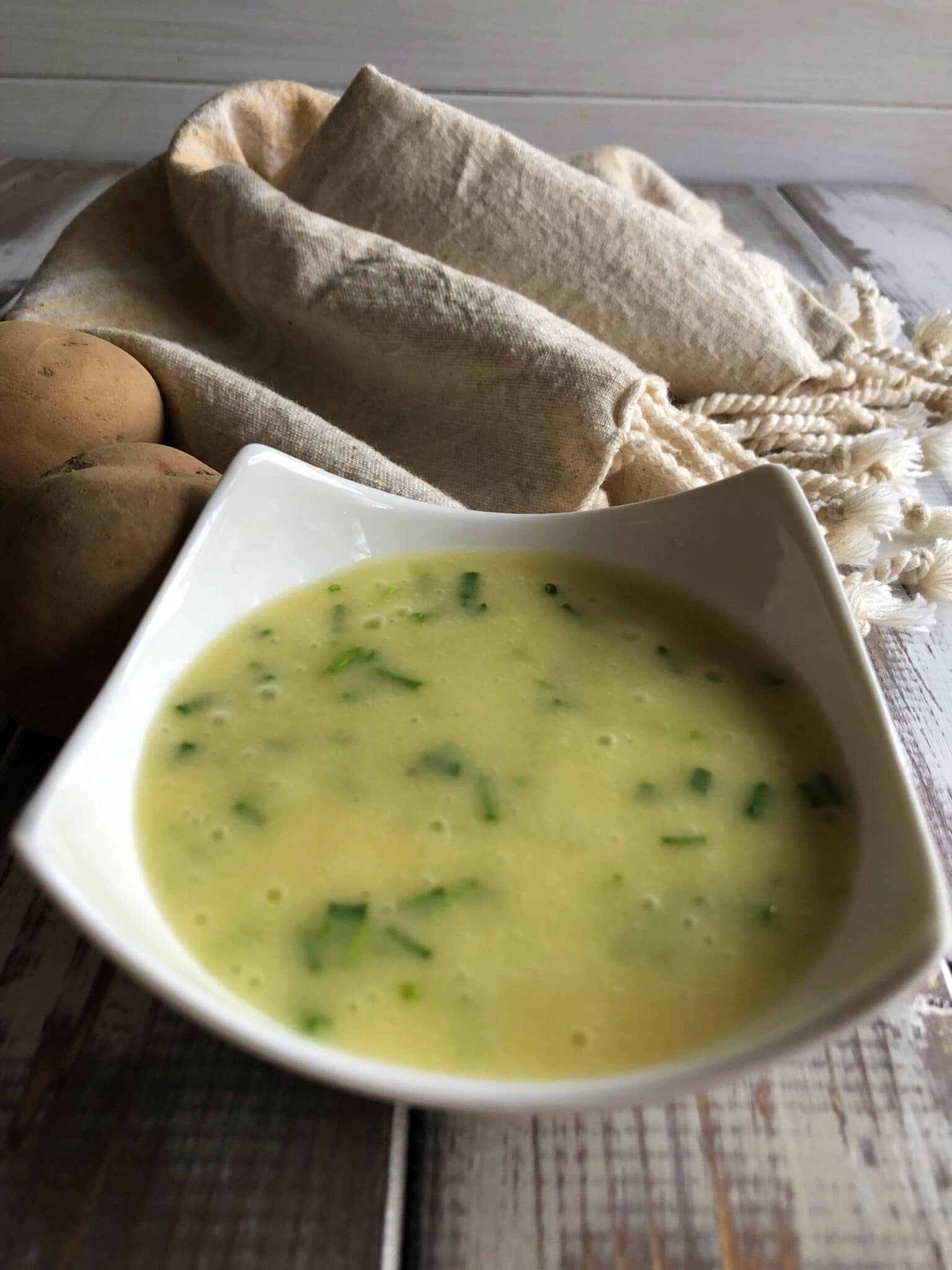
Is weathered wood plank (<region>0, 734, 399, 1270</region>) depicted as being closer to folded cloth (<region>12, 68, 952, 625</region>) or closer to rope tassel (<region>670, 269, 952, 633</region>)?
folded cloth (<region>12, 68, 952, 625</region>)

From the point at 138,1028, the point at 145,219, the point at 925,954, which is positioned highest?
the point at 925,954

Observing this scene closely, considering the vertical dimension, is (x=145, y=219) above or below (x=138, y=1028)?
above

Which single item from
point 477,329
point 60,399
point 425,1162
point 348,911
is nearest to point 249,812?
point 348,911

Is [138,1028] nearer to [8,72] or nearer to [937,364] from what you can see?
[937,364]

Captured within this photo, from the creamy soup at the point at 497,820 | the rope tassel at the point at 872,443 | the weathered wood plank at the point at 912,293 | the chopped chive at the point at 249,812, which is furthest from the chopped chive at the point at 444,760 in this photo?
the rope tassel at the point at 872,443

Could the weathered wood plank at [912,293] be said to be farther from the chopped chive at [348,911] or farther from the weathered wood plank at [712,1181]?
the chopped chive at [348,911]

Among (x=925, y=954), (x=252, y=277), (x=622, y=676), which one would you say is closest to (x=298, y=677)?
(x=622, y=676)

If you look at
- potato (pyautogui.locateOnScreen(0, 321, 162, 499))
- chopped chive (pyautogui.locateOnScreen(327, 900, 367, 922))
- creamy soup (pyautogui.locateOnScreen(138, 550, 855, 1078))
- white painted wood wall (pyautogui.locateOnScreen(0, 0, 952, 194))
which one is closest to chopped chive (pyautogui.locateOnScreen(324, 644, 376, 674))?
creamy soup (pyautogui.locateOnScreen(138, 550, 855, 1078))
